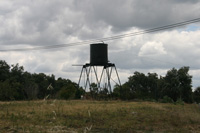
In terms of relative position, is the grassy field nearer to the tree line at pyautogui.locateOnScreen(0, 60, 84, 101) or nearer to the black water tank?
the black water tank

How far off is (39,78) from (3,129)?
47.1 m

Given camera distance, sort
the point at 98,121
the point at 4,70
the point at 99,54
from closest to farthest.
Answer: the point at 98,121, the point at 99,54, the point at 4,70

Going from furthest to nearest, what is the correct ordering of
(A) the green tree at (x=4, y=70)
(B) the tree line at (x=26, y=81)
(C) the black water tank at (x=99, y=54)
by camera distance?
(A) the green tree at (x=4, y=70) < (B) the tree line at (x=26, y=81) < (C) the black water tank at (x=99, y=54)

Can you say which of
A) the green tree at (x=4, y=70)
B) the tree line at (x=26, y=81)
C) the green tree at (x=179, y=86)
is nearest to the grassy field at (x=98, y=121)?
the tree line at (x=26, y=81)

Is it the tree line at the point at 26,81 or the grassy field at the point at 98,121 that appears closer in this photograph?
the grassy field at the point at 98,121

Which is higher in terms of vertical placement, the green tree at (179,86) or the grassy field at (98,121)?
the green tree at (179,86)

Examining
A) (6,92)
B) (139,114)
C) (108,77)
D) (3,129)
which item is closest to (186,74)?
(108,77)

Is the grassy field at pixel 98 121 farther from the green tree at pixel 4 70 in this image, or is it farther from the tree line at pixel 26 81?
the green tree at pixel 4 70

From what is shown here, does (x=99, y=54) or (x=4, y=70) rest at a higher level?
(x=4, y=70)

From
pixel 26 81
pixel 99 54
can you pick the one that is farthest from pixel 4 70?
pixel 99 54

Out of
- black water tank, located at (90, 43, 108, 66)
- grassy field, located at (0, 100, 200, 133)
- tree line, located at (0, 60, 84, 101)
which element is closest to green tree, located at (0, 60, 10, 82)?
tree line, located at (0, 60, 84, 101)

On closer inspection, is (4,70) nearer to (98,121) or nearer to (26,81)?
(26,81)

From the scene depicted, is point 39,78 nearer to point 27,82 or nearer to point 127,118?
point 27,82

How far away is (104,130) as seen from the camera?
16.6 metres
